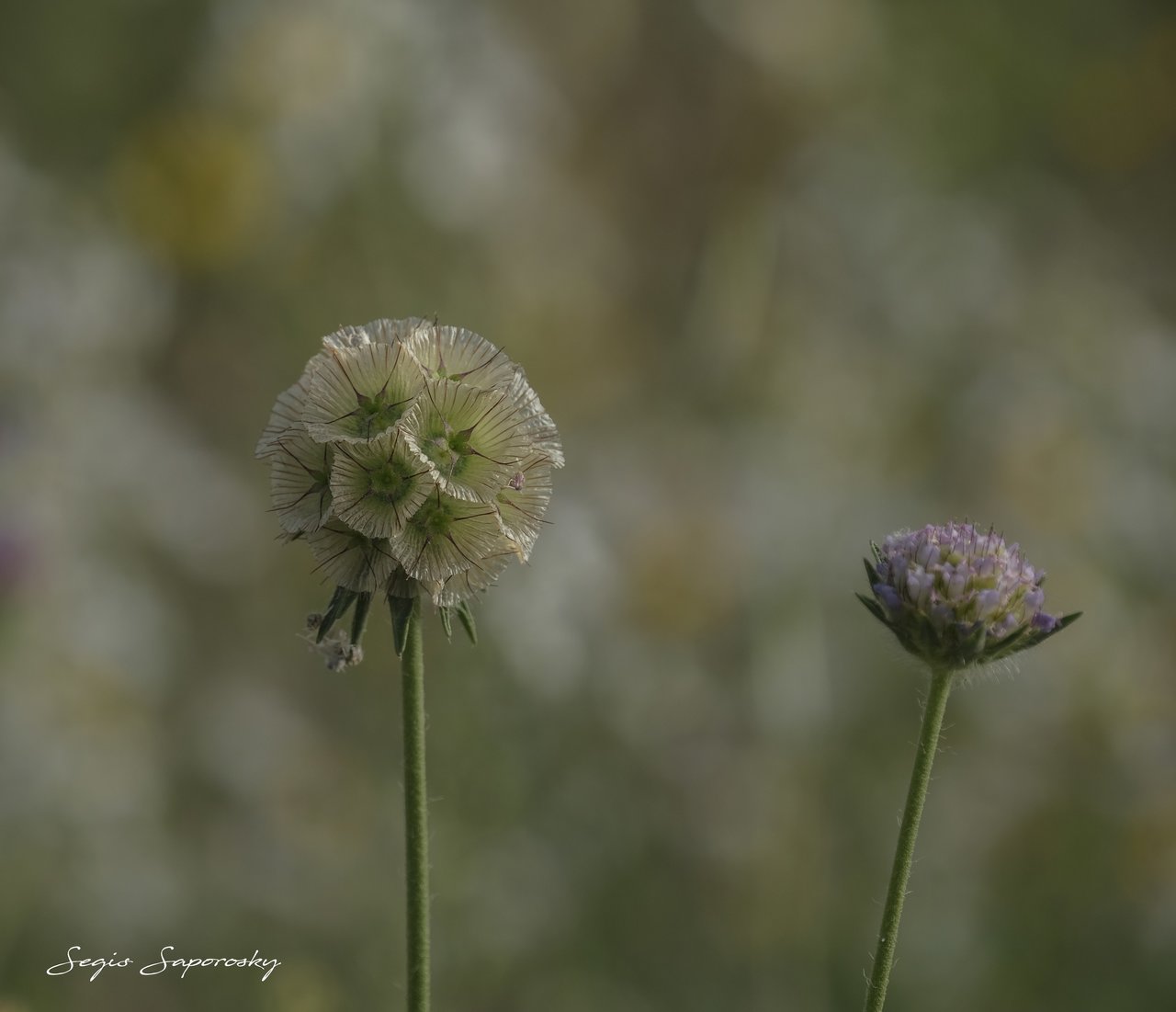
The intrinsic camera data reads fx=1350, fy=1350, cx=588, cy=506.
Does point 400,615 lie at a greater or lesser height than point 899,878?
greater

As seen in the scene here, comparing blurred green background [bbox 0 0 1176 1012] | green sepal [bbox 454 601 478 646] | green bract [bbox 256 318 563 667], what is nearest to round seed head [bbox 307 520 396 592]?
green bract [bbox 256 318 563 667]

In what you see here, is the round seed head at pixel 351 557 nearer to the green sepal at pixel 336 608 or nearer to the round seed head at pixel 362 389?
the green sepal at pixel 336 608

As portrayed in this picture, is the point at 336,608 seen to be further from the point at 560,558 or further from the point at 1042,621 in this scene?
the point at 560,558

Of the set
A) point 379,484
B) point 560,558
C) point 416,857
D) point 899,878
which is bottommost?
point 899,878

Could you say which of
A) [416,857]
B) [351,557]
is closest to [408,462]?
[351,557]

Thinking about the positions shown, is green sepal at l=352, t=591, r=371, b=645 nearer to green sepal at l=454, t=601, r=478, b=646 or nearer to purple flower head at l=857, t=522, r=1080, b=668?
green sepal at l=454, t=601, r=478, b=646
